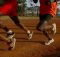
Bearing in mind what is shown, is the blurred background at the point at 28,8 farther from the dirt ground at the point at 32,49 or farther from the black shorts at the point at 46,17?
the black shorts at the point at 46,17

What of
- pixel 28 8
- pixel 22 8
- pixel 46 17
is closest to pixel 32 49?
pixel 46 17

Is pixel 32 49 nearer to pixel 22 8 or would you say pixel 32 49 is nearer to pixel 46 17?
pixel 46 17

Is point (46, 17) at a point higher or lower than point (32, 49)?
higher

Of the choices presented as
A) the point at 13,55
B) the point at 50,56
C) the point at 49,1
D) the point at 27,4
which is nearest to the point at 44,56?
the point at 50,56

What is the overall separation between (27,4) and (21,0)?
515 millimetres

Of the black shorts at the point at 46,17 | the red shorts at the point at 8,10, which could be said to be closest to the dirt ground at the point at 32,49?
the black shorts at the point at 46,17

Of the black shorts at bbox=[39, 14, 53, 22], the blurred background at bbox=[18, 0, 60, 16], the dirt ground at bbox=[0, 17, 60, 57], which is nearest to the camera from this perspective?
the dirt ground at bbox=[0, 17, 60, 57]

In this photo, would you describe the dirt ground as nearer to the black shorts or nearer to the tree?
the black shorts

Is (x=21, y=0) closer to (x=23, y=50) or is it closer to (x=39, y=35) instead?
(x=39, y=35)

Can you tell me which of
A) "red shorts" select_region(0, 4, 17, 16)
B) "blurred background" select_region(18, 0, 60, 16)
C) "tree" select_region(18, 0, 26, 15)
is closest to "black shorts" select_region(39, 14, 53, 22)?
"red shorts" select_region(0, 4, 17, 16)

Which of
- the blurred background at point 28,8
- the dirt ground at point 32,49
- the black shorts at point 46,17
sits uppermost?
the black shorts at point 46,17

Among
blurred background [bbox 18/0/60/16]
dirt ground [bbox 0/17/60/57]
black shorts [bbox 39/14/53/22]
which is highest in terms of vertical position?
black shorts [bbox 39/14/53/22]

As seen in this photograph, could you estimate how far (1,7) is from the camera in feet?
32.3

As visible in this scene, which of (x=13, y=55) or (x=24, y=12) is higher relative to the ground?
(x=13, y=55)
